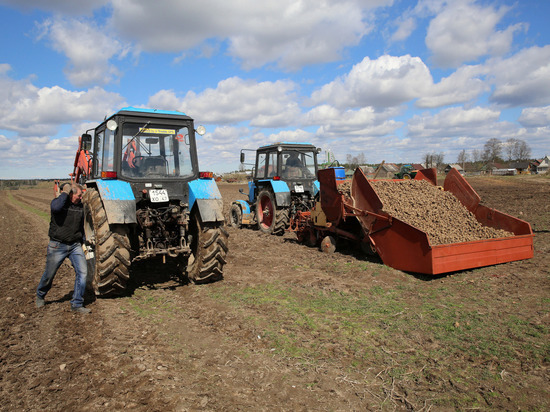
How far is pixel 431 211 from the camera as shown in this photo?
686 centimetres

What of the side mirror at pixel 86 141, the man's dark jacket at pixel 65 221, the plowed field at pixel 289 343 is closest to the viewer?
the plowed field at pixel 289 343

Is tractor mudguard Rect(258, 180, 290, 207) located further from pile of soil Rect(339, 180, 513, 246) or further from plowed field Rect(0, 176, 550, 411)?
plowed field Rect(0, 176, 550, 411)

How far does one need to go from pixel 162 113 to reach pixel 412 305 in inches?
171

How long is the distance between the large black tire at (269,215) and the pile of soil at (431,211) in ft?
8.31

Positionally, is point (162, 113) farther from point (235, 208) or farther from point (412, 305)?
point (235, 208)

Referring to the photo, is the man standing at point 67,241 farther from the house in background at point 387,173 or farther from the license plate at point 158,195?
the house in background at point 387,173

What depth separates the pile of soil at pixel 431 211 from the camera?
20.7ft

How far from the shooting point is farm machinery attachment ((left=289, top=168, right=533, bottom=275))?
582 centimetres

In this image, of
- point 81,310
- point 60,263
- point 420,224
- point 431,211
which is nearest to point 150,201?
point 60,263

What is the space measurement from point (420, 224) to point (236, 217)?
651cm

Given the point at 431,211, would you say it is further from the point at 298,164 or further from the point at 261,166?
the point at 261,166

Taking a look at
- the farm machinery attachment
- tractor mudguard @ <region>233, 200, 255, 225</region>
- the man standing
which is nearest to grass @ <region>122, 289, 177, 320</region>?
the man standing

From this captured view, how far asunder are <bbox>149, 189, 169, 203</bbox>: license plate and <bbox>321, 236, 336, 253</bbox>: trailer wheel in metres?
3.63

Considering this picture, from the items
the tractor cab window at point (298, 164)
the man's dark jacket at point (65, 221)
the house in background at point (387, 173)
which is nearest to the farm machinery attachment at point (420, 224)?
the tractor cab window at point (298, 164)
